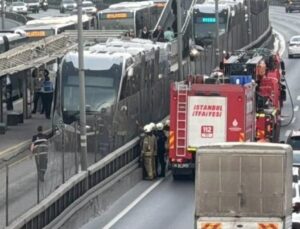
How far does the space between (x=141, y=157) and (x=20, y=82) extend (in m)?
15.5

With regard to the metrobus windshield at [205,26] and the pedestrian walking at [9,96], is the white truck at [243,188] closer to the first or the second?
the pedestrian walking at [9,96]

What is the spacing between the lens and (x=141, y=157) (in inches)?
1455

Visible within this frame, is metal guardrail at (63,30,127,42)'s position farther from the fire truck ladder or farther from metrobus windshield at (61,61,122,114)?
the fire truck ladder

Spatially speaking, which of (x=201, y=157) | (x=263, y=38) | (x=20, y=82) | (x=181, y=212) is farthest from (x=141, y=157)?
(x=263, y=38)

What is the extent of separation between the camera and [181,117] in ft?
120

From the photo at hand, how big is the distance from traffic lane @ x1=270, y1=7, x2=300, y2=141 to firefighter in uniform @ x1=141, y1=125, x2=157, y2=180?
28.9 ft

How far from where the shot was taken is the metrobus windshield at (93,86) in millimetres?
41250

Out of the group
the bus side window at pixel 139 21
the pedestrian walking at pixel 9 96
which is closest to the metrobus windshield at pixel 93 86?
the pedestrian walking at pixel 9 96

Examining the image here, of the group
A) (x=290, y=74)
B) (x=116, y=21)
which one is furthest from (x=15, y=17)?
(x=290, y=74)

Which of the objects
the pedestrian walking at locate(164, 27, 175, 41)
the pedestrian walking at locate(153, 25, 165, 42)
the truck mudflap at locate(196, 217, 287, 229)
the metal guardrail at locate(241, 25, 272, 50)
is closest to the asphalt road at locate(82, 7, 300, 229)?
the truck mudflap at locate(196, 217, 287, 229)

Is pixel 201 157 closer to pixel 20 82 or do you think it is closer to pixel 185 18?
pixel 20 82

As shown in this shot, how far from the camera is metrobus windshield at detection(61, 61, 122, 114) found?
135 feet

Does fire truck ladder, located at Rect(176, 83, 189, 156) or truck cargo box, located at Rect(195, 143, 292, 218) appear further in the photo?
fire truck ladder, located at Rect(176, 83, 189, 156)

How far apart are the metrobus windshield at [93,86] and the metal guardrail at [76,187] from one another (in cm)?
377
